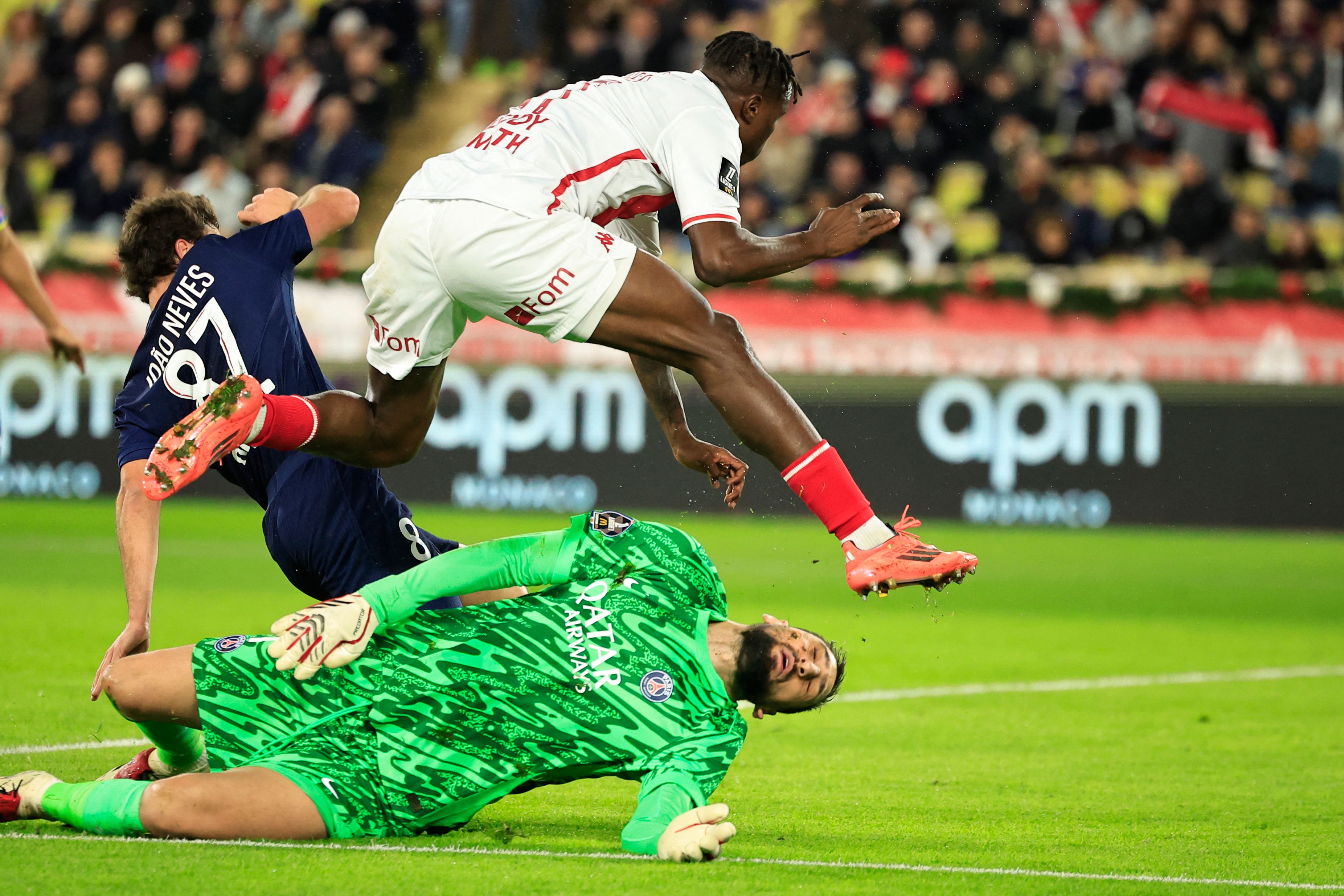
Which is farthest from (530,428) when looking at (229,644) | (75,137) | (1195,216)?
(229,644)

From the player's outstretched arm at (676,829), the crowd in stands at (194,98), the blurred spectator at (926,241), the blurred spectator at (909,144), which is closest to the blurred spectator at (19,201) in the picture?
the crowd in stands at (194,98)

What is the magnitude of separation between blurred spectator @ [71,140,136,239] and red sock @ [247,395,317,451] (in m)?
12.8

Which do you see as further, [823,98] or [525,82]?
[525,82]

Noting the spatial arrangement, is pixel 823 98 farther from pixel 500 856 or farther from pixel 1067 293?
pixel 500 856

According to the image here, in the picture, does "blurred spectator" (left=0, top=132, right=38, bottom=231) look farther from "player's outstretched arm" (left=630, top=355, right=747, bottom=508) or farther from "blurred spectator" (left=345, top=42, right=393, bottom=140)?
"player's outstretched arm" (left=630, top=355, right=747, bottom=508)

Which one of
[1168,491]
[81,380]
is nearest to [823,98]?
[1168,491]

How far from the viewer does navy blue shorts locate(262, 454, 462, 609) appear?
Answer: 526 cm

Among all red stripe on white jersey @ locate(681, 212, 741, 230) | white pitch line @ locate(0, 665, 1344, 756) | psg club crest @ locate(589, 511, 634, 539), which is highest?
red stripe on white jersey @ locate(681, 212, 741, 230)

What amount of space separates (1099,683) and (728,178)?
4.03 metres

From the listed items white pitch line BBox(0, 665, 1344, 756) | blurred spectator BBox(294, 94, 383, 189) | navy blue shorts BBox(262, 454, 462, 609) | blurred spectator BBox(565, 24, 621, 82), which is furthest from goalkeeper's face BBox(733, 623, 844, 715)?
blurred spectator BBox(294, 94, 383, 189)

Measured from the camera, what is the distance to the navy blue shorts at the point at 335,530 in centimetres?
526

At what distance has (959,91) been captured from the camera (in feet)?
53.2

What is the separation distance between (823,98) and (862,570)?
12428 mm

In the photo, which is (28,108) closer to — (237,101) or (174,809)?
(237,101)
